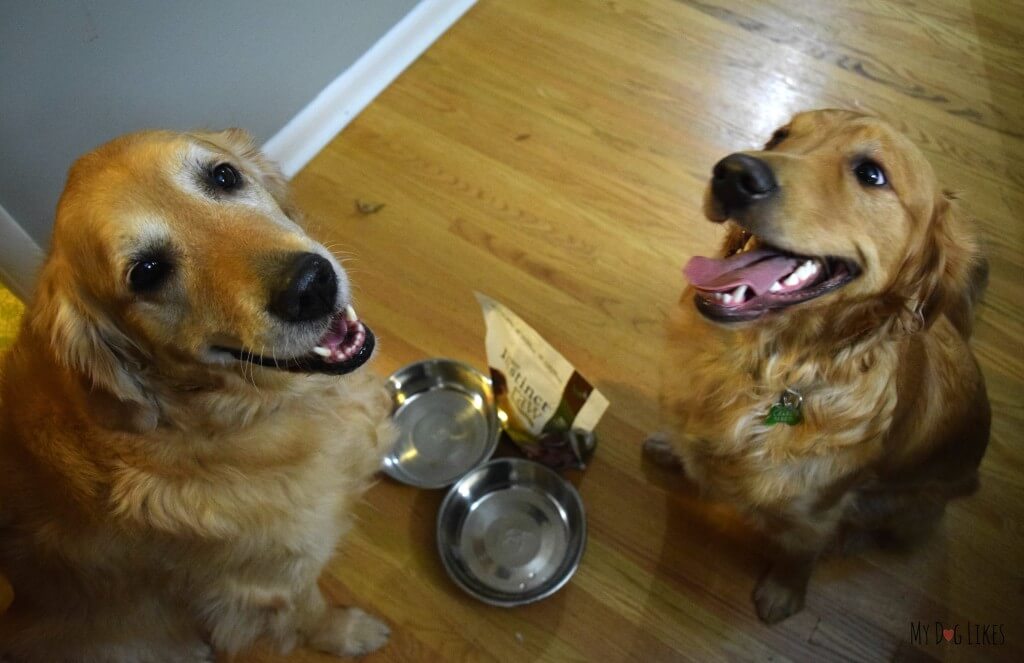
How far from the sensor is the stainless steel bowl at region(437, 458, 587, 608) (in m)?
1.88

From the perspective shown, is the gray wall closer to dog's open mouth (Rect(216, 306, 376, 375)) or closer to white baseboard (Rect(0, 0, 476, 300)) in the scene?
white baseboard (Rect(0, 0, 476, 300))

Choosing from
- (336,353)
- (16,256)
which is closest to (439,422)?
(336,353)

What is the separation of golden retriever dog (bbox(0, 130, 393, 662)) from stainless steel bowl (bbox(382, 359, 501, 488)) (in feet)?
1.74

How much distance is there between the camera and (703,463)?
5.52 feet

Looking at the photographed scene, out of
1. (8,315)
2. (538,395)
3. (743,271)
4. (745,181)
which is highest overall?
(745,181)

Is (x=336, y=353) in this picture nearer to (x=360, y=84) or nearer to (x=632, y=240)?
(x=632, y=240)

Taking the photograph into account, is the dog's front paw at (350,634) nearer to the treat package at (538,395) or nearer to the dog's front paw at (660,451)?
the treat package at (538,395)

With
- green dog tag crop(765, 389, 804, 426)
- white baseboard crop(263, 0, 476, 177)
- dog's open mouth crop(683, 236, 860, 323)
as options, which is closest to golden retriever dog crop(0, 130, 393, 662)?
dog's open mouth crop(683, 236, 860, 323)

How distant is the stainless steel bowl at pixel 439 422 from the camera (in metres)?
2.05

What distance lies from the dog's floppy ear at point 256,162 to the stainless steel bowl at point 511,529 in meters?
0.91

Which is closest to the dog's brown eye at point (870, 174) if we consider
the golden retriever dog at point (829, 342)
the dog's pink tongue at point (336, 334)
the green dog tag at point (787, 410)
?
the golden retriever dog at point (829, 342)

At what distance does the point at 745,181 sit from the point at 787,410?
52 cm

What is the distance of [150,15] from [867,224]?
192 cm

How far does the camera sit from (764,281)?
4.46 feet
